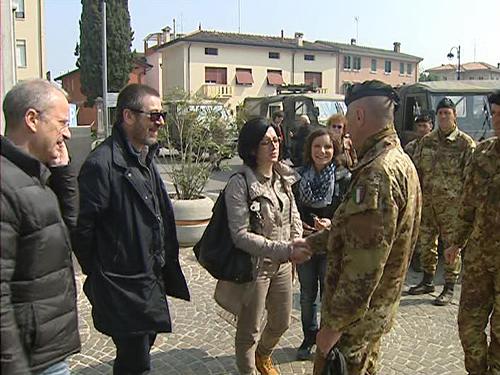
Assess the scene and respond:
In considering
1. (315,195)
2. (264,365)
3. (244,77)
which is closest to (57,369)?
(264,365)

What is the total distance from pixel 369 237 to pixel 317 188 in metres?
1.76

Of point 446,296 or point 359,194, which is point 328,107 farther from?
point 359,194

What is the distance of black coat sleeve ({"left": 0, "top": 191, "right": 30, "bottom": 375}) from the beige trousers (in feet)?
5.74

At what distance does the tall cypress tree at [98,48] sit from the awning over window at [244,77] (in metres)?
8.44

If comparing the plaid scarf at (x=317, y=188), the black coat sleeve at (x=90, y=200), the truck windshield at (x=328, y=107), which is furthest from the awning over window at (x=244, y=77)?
the black coat sleeve at (x=90, y=200)

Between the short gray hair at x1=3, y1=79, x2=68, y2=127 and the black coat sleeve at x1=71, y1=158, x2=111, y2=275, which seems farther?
the black coat sleeve at x1=71, y1=158, x2=111, y2=275

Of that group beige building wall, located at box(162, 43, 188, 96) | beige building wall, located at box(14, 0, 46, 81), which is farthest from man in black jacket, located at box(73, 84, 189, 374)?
beige building wall, located at box(162, 43, 188, 96)

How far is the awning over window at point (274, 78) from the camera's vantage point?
139 ft

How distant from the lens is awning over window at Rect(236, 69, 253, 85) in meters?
41.6

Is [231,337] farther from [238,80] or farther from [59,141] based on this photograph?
[238,80]

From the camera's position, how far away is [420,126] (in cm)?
630

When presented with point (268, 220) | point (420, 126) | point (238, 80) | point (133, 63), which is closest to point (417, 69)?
point (238, 80)

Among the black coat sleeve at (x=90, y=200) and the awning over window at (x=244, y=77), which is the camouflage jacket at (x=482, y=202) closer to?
the black coat sleeve at (x=90, y=200)

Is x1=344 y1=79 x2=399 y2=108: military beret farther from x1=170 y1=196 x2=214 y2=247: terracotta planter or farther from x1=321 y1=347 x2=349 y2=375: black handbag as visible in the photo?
x1=170 y1=196 x2=214 y2=247: terracotta planter
